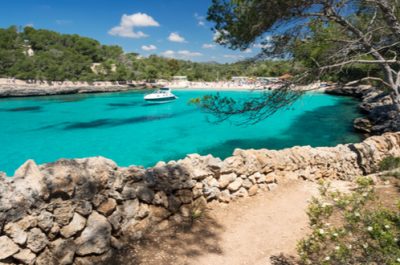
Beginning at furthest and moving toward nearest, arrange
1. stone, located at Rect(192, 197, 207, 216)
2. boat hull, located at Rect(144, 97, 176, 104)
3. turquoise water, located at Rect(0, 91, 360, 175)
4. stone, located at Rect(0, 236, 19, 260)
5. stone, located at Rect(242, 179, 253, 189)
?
boat hull, located at Rect(144, 97, 176, 104) → turquoise water, located at Rect(0, 91, 360, 175) → stone, located at Rect(242, 179, 253, 189) → stone, located at Rect(192, 197, 207, 216) → stone, located at Rect(0, 236, 19, 260)

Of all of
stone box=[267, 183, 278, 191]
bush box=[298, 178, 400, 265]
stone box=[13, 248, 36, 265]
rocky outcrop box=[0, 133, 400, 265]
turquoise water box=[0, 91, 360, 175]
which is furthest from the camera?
turquoise water box=[0, 91, 360, 175]

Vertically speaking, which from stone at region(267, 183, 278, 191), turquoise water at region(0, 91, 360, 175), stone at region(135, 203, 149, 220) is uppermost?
stone at region(135, 203, 149, 220)

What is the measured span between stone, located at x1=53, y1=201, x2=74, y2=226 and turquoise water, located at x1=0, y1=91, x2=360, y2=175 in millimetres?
7844

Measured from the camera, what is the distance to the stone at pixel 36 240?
10.5 ft

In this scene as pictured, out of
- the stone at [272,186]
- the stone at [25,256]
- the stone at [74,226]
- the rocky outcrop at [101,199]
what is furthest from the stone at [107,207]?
the stone at [272,186]

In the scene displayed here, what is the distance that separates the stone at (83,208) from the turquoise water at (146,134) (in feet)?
Answer: 24.9

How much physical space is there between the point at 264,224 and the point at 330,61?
3.51 metres

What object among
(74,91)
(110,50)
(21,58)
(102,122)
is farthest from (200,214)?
(110,50)

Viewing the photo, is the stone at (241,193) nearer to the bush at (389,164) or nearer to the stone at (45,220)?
the stone at (45,220)

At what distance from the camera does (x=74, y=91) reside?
46.7 m

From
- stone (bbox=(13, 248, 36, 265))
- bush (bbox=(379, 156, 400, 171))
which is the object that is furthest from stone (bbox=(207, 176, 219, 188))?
bush (bbox=(379, 156, 400, 171))

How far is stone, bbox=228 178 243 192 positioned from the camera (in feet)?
18.4

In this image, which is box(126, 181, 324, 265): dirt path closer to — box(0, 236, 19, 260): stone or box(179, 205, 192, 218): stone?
box(179, 205, 192, 218): stone

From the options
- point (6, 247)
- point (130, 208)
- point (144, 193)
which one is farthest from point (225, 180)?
point (6, 247)
